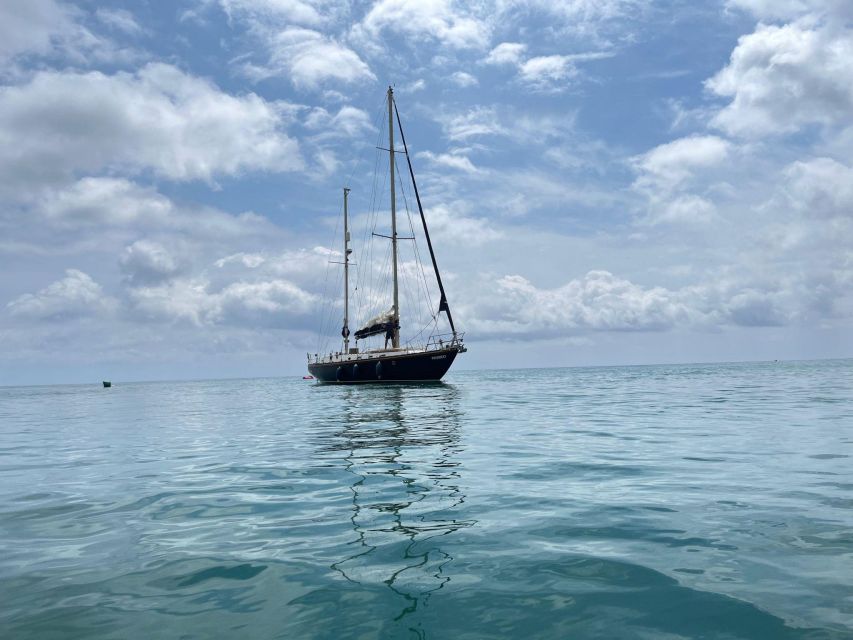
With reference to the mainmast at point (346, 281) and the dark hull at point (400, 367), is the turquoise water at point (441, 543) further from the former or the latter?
the mainmast at point (346, 281)

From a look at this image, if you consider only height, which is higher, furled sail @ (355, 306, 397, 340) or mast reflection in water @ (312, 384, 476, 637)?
furled sail @ (355, 306, 397, 340)

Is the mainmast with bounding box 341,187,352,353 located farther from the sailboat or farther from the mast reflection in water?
the mast reflection in water

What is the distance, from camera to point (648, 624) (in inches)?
157

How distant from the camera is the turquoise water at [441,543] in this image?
4152 millimetres

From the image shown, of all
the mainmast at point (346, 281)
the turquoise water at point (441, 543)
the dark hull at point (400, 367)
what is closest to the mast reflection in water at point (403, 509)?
the turquoise water at point (441, 543)

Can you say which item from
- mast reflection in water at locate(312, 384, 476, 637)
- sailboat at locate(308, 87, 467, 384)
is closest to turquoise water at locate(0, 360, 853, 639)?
mast reflection in water at locate(312, 384, 476, 637)

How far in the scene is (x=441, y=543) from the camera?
577cm

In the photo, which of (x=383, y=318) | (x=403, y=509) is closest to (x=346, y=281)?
(x=383, y=318)

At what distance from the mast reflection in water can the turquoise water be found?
34 mm

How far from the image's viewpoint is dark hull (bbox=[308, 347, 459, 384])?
47.4 meters

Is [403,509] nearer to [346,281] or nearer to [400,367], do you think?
[400,367]

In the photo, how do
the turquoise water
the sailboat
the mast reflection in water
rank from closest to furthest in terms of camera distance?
the turquoise water
the mast reflection in water
the sailboat

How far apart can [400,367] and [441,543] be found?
142 feet

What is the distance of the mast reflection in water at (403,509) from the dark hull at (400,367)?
30.9 metres
